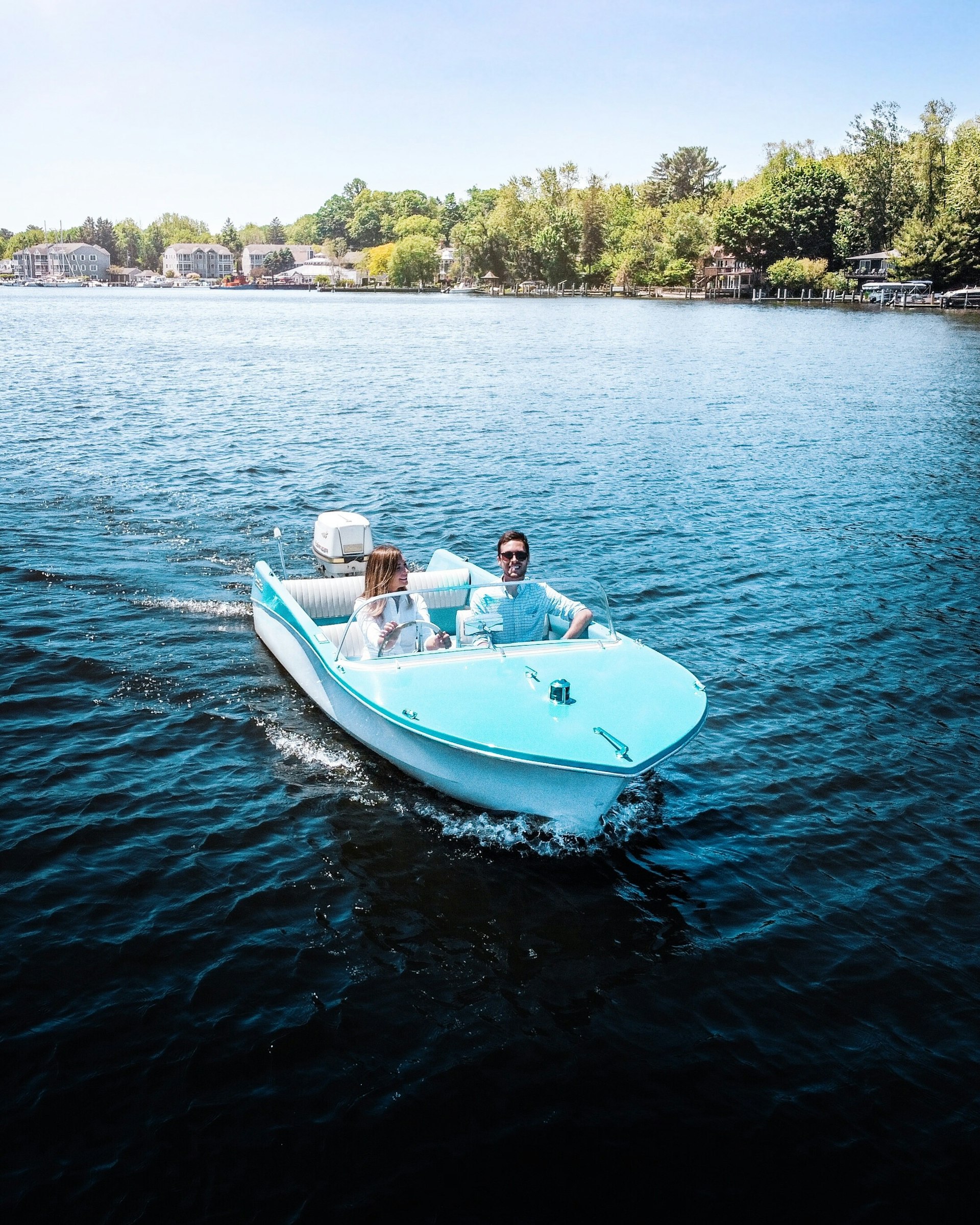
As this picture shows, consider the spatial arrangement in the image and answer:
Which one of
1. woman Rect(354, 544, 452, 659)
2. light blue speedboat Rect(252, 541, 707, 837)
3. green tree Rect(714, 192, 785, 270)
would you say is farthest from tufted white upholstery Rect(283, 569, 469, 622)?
green tree Rect(714, 192, 785, 270)

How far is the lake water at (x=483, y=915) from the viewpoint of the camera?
19.7ft

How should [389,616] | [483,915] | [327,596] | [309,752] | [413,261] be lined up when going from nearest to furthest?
1. [483,915]
2. [389,616]
3. [309,752]
4. [327,596]
5. [413,261]

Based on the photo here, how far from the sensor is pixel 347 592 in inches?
511

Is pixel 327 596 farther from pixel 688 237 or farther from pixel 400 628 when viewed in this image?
pixel 688 237

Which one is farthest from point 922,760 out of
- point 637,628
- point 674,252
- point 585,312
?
point 674,252

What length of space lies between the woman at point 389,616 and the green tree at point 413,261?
181 m

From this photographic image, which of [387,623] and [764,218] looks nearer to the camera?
[387,623]

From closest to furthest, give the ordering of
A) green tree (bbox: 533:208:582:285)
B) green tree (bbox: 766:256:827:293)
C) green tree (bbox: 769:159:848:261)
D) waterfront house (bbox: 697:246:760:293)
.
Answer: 1. green tree (bbox: 769:159:848:261)
2. green tree (bbox: 766:256:827:293)
3. waterfront house (bbox: 697:246:760:293)
4. green tree (bbox: 533:208:582:285)

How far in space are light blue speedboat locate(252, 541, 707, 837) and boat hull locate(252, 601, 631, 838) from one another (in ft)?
0.04

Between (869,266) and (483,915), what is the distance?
120 m

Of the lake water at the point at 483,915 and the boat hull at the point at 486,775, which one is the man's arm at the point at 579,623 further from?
the boat hull at the point at 486,775

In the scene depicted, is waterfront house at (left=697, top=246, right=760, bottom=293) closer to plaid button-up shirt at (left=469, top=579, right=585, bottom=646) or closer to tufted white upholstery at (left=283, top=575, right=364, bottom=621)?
tufted white upholstery at (left=283, top=575, right=364, bottom=621)

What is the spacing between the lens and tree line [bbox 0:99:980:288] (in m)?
100

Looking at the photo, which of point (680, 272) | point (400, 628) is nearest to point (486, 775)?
point (400, 628)
